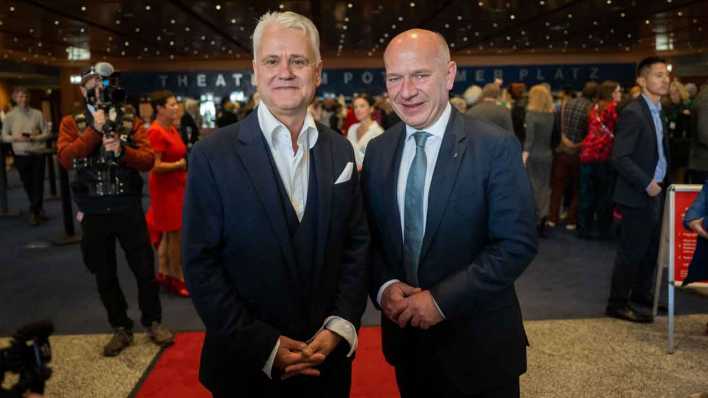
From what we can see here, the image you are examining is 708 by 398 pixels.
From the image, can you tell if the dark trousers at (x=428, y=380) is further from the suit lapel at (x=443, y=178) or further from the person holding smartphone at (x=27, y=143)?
the person holding smartphone at (x=27, y=143)

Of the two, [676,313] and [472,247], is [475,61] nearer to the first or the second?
[676,313]

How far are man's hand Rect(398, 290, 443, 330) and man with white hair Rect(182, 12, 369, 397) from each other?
15cm

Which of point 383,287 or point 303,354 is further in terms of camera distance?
point 383,287

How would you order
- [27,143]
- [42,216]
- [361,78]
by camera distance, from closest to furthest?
1. [27,143]
2. [42,216]
3. [361,78]

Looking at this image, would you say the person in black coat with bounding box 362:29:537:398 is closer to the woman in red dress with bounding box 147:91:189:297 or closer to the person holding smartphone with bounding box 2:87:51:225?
the woman in red dress with bounding box 147:91:189:297

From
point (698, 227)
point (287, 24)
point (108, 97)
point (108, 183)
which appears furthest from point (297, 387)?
point (108, 97)

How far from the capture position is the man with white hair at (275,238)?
1.53 m

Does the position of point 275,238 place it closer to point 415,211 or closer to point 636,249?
point 415,211

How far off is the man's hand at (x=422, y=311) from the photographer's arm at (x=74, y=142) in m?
2.30

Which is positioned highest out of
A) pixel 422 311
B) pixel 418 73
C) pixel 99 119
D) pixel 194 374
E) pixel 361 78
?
pixel 361 78

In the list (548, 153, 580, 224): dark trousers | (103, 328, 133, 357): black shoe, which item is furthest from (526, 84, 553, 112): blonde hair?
(103, 328, 133, 357): black shoe

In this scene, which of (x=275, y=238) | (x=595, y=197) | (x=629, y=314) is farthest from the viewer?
→ (x=595, y=197)

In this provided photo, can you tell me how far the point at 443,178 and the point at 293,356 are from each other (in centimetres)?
65

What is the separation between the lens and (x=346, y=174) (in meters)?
1.66
